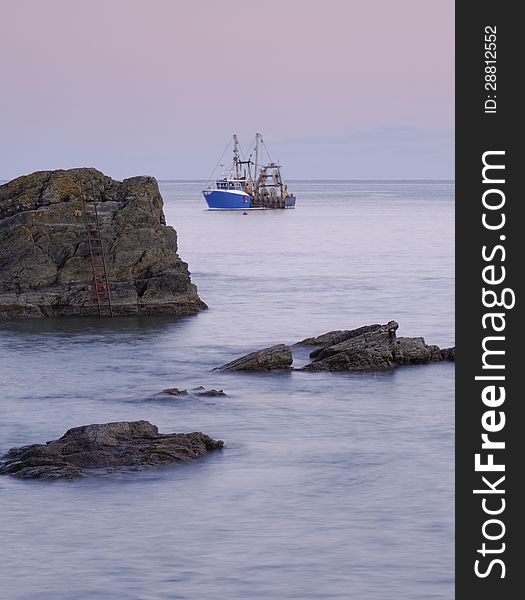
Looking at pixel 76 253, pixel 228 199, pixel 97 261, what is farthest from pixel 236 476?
pixel 228 199

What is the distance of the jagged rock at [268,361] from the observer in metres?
30.9

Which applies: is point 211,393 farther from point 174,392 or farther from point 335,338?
point 335,338

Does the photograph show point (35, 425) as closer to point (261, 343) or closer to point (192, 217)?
point (261, 343)

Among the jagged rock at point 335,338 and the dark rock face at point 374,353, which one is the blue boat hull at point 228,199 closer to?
the jagged rock at point 335,338

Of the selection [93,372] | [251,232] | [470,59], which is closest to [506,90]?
[470,59]

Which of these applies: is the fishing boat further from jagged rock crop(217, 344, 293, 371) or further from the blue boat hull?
jagged rock crop(217, 344, 293, 371)

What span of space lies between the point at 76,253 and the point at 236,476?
23072 millimetres

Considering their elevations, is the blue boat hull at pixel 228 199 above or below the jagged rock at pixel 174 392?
above

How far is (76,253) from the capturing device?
42188mm

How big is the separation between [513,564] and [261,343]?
29.9 m

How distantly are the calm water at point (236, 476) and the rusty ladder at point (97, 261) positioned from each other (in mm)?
1372

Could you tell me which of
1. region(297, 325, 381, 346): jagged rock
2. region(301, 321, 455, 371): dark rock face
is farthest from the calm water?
region(297, 325, 381, 346): jagged rock

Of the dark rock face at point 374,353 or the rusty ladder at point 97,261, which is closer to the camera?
the dark rock face at point 374,353

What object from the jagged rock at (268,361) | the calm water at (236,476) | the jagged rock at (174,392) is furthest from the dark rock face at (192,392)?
the jagged rock at (268,361)
